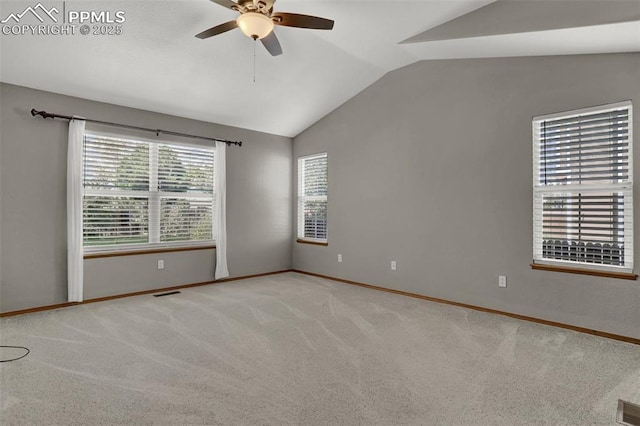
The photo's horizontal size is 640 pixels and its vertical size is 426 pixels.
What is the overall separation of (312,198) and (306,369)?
3.94 meters

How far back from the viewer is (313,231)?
248 inches

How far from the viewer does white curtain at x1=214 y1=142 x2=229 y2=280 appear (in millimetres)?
5465

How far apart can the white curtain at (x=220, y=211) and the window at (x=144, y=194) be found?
0.15 m

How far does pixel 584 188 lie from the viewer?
3.37 metres

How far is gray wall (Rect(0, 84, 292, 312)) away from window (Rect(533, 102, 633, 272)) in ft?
14.0

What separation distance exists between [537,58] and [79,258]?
5610 mm

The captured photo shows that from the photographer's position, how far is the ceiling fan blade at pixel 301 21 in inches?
105

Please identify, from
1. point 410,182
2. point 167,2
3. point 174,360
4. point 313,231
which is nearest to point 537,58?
point 410,182

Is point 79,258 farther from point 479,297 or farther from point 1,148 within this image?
point 479,297

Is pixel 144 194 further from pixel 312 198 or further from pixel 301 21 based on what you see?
pixel 301 21

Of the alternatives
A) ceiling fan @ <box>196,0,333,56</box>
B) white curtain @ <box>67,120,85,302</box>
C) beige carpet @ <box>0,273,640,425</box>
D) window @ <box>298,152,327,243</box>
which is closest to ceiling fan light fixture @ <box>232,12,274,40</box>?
ceiling fan @ <box>196,0,333,56</box>

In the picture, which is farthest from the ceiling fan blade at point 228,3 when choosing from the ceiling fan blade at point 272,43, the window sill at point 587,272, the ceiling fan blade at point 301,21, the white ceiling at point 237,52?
the window sill at point 587,272

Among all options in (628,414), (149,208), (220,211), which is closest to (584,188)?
Answer: (628,414)

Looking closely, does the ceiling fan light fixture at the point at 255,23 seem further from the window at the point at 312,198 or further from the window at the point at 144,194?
the window at the point at 312,198
